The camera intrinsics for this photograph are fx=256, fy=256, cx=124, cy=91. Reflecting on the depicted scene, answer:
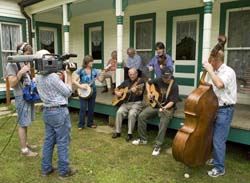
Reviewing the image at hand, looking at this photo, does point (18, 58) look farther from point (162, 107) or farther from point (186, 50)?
point (186, 50)

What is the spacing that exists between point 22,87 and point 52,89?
0.91 metres

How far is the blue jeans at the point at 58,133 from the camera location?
2.86 meters

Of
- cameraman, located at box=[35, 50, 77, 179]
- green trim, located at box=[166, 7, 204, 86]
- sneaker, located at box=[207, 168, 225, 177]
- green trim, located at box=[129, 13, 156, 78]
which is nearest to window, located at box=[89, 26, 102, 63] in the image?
green trim, located at box=[129, 13, 156, 78]

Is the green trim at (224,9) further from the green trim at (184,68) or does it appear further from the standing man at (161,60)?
the standing man at (161,60)

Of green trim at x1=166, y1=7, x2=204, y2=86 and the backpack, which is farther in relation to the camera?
green trim at x1=166, y1=7, x2=204, y2=86

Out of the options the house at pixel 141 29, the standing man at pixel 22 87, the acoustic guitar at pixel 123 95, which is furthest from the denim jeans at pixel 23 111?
the house at pixel 141 29

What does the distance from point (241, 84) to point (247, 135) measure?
203 centimetres

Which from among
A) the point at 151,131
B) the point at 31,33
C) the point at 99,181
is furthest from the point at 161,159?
the point at 31,33

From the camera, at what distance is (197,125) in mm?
2828

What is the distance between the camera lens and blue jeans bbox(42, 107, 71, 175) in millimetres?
2855

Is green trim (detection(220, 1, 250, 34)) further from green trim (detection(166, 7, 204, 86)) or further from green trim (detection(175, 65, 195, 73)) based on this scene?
green trim (detection(175, 65, 195, 73))

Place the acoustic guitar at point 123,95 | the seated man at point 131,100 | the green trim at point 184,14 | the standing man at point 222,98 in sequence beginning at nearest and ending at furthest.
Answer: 1. the standing man at point 222,98
2. the seated man at point 131,100
3. the acoustic guitar at point 123,95
4. the green trim at point 184,14

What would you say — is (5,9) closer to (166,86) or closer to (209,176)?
(166,86)

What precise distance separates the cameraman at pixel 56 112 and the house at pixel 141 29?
218 cm
